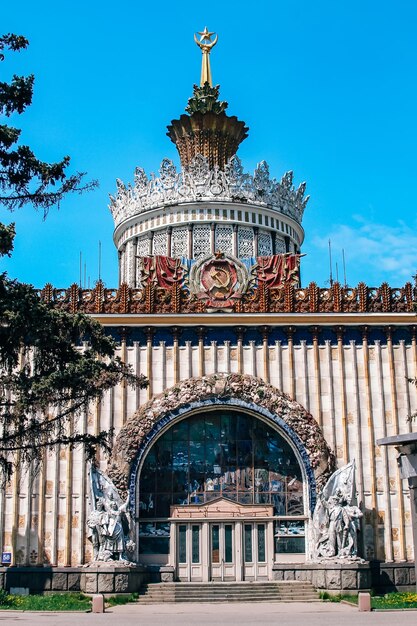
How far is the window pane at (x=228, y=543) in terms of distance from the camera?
32.5 metres

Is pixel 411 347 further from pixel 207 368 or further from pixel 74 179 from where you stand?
pixel 74 179

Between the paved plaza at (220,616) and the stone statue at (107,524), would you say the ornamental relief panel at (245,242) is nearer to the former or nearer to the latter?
the stone statue at (107,524)

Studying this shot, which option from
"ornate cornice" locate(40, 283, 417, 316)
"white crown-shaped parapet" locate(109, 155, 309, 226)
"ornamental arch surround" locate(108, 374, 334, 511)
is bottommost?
"ornamental arch surround" locate(108, 374, 334, 511)

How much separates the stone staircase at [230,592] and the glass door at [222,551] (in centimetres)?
92

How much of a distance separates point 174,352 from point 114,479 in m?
5.15

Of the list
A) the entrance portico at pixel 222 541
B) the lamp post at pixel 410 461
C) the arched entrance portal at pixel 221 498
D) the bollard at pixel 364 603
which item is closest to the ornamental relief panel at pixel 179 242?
the arched entrance portal at pixel 221 498

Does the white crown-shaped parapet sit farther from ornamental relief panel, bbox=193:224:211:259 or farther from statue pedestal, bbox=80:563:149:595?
statue pedestal, bbox=80:563:149:595

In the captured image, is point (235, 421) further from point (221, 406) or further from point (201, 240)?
point (201, 240)

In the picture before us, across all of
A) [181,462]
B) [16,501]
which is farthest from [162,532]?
[16,501]

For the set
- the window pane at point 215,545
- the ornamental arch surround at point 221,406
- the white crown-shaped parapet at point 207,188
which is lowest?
the window pane at point 215,545

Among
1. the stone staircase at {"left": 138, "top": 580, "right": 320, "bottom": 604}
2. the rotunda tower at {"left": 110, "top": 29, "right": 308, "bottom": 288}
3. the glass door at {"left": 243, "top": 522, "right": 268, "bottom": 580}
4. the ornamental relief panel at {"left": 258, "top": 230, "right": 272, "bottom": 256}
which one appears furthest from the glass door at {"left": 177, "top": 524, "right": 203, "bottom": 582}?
the ornamental relief panel at {"left": 258, "top": 230, "right": 272, "bottom": 256}

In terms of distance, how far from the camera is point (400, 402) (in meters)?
33.6

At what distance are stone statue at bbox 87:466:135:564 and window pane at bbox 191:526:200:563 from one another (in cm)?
242

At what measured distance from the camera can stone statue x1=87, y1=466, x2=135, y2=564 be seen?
30656 millimetres
